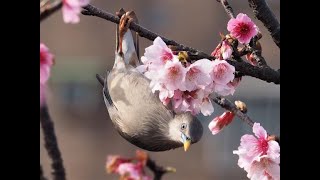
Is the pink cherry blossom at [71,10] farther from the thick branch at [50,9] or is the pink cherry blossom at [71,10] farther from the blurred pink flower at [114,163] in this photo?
the blurred pink flower at [114,163]

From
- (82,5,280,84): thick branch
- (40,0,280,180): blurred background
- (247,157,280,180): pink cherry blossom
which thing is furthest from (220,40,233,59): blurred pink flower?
(40,0,280,180): blurred background

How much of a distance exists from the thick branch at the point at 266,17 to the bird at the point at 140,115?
207mm

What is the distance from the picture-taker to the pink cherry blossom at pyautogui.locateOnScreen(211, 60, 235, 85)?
2.29 ft

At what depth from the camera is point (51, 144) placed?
700mm

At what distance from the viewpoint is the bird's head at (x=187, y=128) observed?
890 millimetres

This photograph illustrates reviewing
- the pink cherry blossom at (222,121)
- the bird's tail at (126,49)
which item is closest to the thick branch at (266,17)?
the pink cherry blossom at (222,121)

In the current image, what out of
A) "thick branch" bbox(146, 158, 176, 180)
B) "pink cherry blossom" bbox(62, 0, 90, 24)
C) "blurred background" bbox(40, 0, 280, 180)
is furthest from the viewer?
"blurred background" bbox(40, 0, 280, 180)

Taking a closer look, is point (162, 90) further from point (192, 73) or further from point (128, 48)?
point (128, 48)

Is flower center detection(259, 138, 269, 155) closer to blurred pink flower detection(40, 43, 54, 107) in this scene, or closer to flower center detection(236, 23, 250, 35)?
flower center detection(236, 23, 250, 35)

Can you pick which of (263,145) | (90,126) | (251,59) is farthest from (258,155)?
(90,126)

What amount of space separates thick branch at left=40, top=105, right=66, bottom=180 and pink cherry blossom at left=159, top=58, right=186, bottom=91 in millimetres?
133
